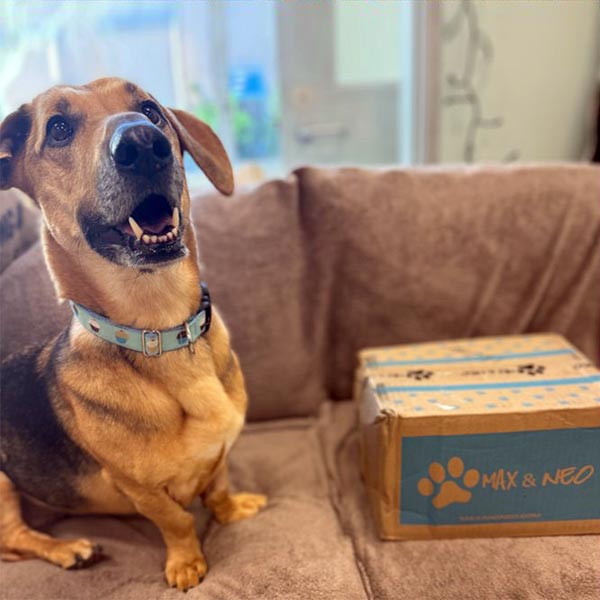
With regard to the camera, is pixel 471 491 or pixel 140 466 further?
pixel 471 491

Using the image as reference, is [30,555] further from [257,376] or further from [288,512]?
[257,376]

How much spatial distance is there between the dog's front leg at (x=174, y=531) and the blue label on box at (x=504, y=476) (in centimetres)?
34

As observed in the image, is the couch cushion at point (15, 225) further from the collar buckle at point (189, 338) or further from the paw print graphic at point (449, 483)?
the paw print graphic at point (449, 483)

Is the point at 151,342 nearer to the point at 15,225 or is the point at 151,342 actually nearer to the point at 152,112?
the point at 152,112

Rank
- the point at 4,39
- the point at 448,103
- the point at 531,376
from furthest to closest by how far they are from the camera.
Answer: the point at 448,103 < the point at 4,39 < the point at 531,376

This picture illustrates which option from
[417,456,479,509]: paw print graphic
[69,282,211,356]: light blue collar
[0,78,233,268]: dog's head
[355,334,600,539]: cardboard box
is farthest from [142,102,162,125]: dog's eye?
[417,456,479,509]: paw print graphic

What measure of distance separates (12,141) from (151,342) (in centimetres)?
30

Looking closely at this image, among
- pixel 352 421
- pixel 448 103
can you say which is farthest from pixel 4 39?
pixel 448 103

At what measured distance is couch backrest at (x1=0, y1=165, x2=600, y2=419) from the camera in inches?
Result: 47.7

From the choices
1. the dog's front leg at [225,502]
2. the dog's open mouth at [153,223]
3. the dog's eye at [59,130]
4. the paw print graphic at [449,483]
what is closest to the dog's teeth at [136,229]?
the dog's open mouth at [153,223]

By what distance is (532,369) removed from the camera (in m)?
1.02

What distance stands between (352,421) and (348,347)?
17 cm

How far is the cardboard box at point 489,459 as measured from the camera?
87cm

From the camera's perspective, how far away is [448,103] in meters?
1.67
